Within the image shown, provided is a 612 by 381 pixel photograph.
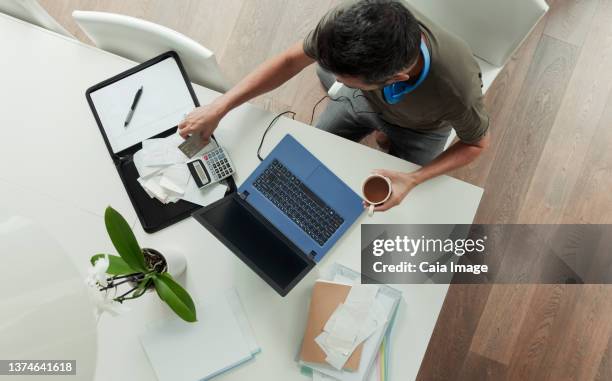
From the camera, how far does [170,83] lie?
1296mm

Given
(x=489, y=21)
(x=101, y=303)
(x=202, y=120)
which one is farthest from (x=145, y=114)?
(x=489, y=21)

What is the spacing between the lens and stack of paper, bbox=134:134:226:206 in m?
1.25

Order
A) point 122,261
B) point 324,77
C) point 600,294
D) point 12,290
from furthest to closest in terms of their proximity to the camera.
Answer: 1. point 600,294
2. point 324,77
3. point 122,261
4. point 12,290

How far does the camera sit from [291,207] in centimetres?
124

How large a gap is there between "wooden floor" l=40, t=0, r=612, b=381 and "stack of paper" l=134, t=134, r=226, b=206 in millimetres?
817

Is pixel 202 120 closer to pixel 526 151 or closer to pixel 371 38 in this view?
pixel 371 38

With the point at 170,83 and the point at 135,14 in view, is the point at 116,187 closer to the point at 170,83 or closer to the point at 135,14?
the point at 170,83

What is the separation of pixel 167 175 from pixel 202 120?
175 mm

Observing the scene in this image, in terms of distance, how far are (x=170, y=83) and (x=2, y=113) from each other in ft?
1.55

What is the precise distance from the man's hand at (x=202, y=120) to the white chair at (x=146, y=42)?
122mm

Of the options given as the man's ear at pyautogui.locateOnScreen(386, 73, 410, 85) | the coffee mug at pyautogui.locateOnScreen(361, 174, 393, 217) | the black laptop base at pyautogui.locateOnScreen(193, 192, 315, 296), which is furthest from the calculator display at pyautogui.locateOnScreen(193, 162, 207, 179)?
the man's ear at pyautogui.locateOnScreen(386, 73, 410, 85)

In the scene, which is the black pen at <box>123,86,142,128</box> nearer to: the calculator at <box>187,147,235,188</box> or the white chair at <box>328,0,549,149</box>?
the calculator at <box>187,147,235,188</box>

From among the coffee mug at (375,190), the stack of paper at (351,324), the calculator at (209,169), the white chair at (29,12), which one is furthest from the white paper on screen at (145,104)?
the stack of paper at (351,324)

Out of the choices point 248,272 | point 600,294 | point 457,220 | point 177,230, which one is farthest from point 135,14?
point 600,294
